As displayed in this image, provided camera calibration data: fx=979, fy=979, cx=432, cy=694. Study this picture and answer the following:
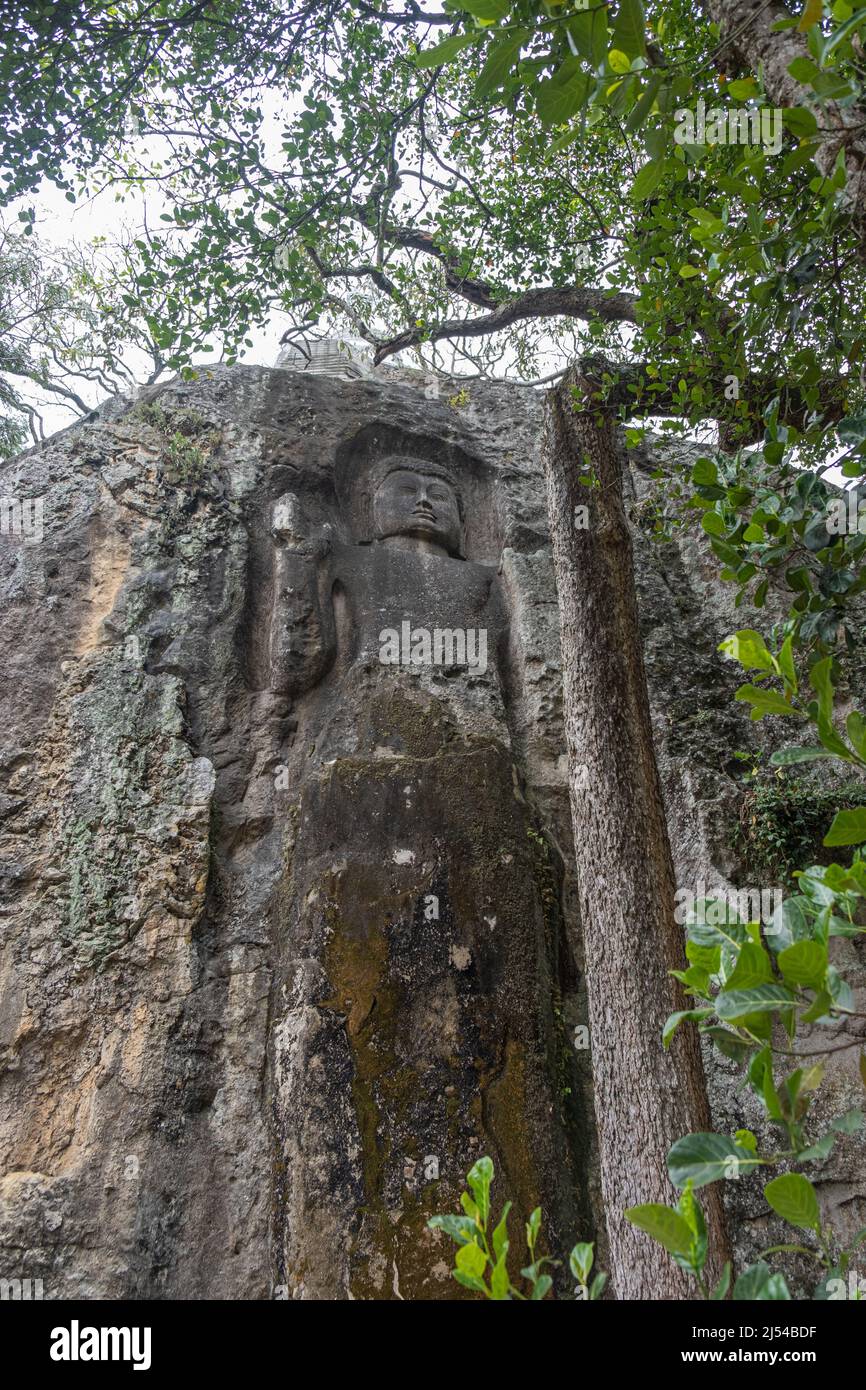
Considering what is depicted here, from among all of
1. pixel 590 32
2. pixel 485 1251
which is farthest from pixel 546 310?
pixel 485 1251

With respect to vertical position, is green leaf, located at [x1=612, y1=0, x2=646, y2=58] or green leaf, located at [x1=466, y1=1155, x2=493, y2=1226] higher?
green leaf, located at [x1=612, y1=0, x2=646, y2=58]

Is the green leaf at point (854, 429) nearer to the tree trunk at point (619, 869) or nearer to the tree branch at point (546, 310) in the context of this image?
the tree trunk at point (619, 869)

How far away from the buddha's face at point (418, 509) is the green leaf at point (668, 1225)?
6.15 metres

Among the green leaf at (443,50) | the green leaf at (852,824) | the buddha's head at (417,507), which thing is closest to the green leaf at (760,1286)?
the green leaf at (852,824)

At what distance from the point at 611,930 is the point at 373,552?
13.2 feet

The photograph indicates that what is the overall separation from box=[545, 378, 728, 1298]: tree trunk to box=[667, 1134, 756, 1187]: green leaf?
70.5 inches

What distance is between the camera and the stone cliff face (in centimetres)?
464

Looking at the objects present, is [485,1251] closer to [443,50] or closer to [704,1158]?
[704,1158]

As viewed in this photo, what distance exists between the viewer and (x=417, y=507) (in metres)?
7.31

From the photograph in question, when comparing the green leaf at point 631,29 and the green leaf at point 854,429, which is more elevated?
the green leaf at point 631,29

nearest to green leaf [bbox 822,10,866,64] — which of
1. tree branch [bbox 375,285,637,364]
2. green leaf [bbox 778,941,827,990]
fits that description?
green leaf [bbox 778,941,827,990]

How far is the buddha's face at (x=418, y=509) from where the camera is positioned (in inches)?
287

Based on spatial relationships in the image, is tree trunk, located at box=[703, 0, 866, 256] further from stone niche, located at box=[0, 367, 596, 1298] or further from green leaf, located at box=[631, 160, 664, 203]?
stone niche, located at box=[0, 367, 596, 1298]

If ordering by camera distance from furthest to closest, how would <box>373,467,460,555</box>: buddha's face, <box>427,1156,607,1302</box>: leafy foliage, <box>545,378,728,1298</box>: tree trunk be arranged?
<box>373,467,460,555</box>: buddha's face
<box>545,378,728,1298</box>: tree trunk
<box>427,1156,607,1302</box>: leafy foliage
